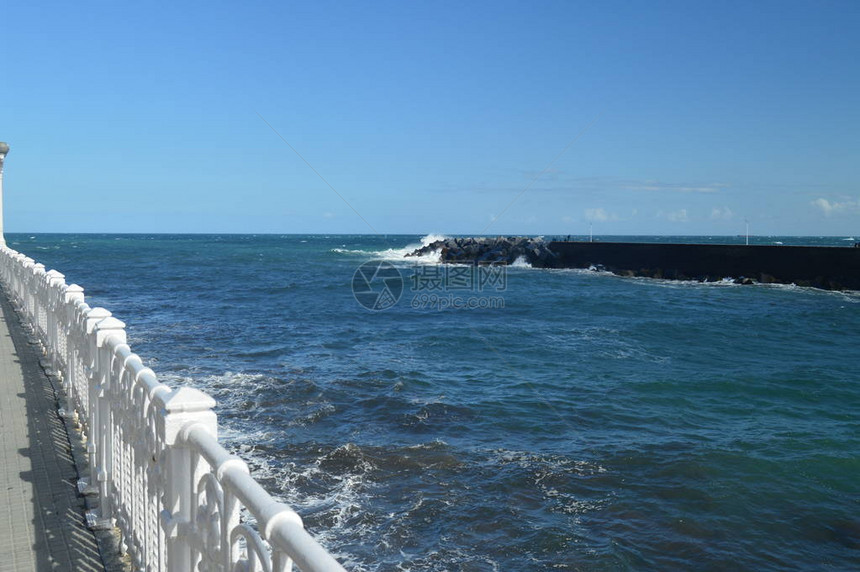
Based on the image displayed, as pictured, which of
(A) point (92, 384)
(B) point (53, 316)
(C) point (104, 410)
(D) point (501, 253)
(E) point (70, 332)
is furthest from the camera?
(D) point (501, 253)

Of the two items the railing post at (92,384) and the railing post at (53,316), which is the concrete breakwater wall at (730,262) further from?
the railing post at (92,384)

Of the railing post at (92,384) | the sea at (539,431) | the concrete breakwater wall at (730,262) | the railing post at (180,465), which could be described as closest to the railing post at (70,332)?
the railing post at (92,384)

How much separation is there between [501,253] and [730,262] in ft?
64.6

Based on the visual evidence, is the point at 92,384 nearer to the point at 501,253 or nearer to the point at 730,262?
the point at 730,262

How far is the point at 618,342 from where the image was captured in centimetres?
1772

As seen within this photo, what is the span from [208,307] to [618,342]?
14.0 m

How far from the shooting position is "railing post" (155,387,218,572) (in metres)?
2.62

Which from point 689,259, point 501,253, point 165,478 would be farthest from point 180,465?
point 501,253

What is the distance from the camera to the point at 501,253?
54.4 meters

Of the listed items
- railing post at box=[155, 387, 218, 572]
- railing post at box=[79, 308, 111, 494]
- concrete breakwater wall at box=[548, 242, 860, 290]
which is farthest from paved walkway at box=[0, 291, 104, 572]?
concrete breakwater wall at box=[548, 242, 860, 290]

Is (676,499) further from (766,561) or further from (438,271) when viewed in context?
(438,271)

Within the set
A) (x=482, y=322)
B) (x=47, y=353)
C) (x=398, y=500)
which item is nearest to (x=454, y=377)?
(x=398, y=500)

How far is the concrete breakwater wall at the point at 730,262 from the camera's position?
110ft

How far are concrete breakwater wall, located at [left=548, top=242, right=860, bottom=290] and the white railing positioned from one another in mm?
36450
